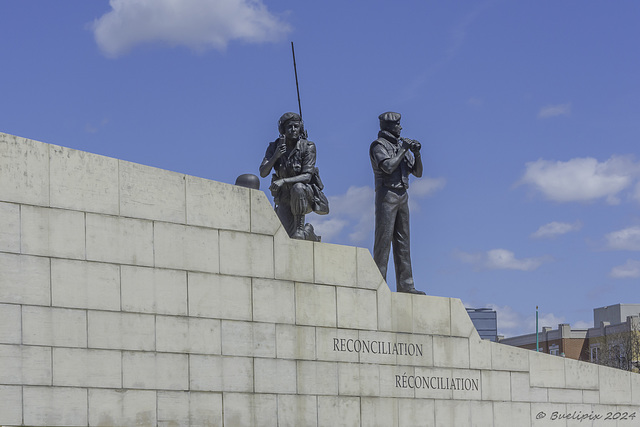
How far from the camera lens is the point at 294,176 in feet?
56.7

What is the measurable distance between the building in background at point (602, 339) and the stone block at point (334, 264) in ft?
188

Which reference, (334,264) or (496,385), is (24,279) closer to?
(334,264)

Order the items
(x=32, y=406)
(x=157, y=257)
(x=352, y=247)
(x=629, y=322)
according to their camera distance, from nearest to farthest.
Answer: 1. (x=32, y=406)
2. (x=157, y=257)
3. (x=352, y=247)
4. (x=629, y=322)

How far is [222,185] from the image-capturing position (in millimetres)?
15398

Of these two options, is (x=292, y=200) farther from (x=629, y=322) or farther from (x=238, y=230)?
(x=629, y=322)

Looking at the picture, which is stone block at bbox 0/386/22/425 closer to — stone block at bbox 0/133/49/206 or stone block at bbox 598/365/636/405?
stone block at bbox 0/133/49/206

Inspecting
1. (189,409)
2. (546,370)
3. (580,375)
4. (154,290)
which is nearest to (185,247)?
(154,290)

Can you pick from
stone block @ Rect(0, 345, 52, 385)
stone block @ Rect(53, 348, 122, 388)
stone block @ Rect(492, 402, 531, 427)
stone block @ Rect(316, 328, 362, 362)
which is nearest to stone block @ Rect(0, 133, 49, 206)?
stone block @ Rect(0, 345, 52, 385)

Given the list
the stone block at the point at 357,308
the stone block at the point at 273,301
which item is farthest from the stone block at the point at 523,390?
the stone block at the point at 273,301

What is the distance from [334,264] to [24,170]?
17.6 ft

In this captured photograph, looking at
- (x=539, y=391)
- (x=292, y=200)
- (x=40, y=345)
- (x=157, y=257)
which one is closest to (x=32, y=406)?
(x=40, y=345)

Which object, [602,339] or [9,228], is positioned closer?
[9,228]

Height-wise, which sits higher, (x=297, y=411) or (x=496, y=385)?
(x=496, y=385)

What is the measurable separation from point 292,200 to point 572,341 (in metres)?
72.0
